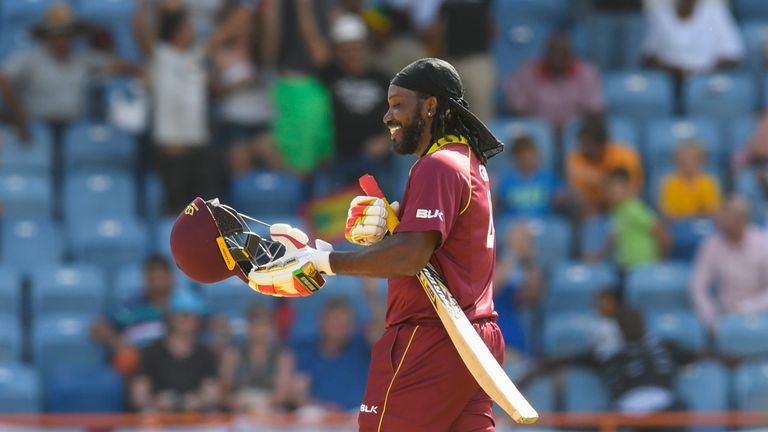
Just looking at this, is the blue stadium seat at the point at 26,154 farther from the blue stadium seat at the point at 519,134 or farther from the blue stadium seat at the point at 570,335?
the blue stadium seat at the point at 570,335

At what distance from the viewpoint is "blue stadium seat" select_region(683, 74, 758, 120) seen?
13.2 metres

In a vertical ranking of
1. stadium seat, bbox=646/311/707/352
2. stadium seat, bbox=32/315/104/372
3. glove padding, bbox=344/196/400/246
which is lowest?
stadium seat, bbox=32/315/104/372

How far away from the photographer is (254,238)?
5441 mm

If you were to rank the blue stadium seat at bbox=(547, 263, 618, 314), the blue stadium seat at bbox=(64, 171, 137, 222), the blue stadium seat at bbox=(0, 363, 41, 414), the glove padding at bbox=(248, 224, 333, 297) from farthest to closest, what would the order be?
the blue stadium seat at bbox=(64, 171, 137, 222), the blue stadium seat at bbox=(547, 263, 618, 314), the blue stadium seat at bbox=(0, 363, 41, 414), the glove padding at bbox=(248, 224, 333, 297)

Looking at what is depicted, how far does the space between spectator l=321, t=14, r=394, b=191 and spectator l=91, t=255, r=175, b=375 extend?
2090 mm

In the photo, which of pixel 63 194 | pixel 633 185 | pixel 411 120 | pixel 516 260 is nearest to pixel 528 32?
pixel 633 185

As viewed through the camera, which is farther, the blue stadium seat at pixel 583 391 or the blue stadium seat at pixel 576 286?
the blue stadium seat at pixel 576 286

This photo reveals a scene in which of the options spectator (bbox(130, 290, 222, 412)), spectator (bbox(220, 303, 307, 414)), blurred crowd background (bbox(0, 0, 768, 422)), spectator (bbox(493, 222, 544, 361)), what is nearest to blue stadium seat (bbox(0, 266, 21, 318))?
blurred crowd background (bbox(0, 0, 768, 422))

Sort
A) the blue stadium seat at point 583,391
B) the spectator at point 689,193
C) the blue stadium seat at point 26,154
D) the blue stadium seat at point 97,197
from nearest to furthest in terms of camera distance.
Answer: the blue stadium seat at point 583,391
the spectator at point 689,193
the blue stadium seat at point 97,197
the blue stadium seat at point 26,154

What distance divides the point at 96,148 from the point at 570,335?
451cm

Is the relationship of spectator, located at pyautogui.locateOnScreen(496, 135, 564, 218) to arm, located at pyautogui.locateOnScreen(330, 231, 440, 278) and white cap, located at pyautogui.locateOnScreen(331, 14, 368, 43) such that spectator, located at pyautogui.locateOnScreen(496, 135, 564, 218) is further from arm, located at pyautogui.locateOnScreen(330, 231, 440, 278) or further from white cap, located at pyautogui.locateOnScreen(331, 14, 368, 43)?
arm, located at pyautogui.locateOnScreen(330, 231, 440, 278)

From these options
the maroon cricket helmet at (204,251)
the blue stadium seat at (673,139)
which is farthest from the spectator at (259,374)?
the maroon cricket helmet at (204,251)

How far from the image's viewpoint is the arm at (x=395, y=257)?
5.01 metres

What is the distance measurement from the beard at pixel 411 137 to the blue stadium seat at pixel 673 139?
754 centimetres
